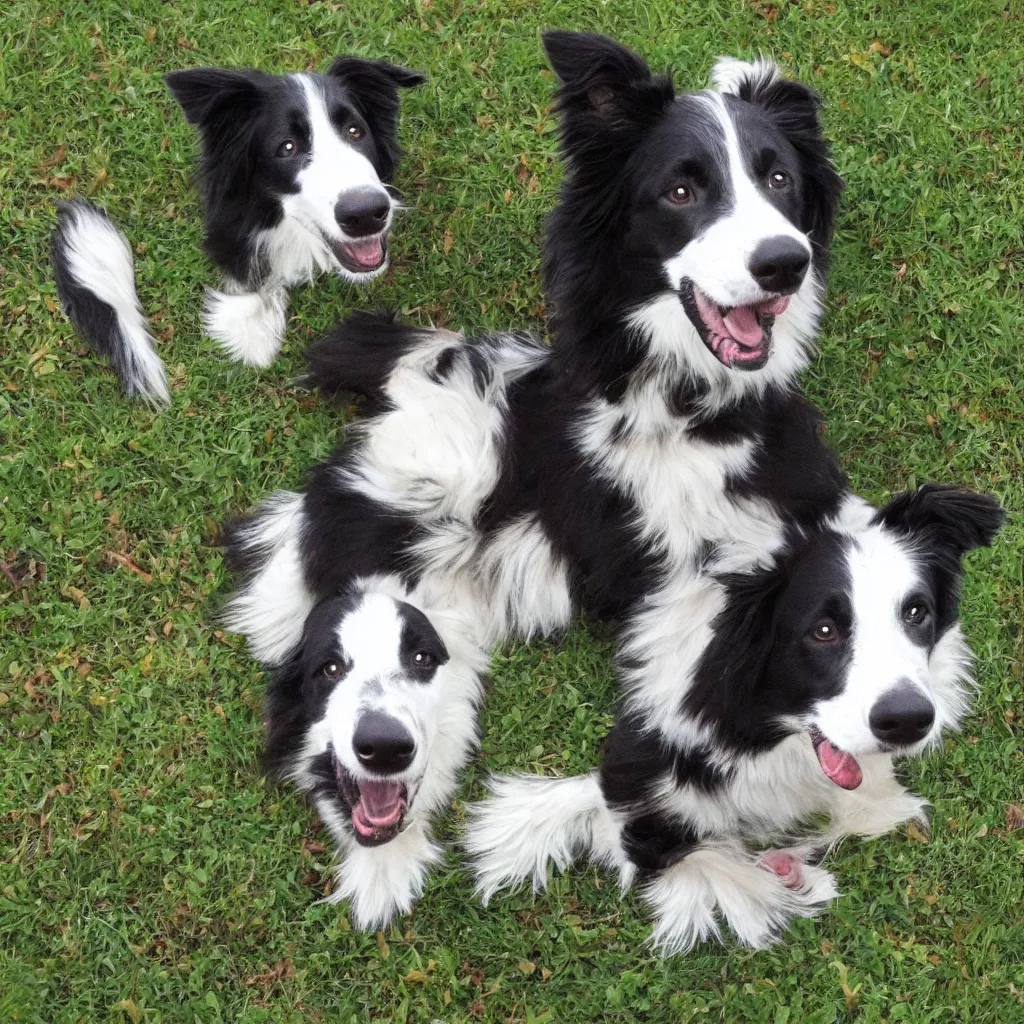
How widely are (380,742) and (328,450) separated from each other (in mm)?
1392

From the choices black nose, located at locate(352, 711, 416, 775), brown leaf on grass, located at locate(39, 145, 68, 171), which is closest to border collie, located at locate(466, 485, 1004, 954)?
black nose, located at locate(352, 711, 416, 775)

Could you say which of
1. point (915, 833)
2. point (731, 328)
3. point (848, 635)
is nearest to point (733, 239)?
point (731, 328)

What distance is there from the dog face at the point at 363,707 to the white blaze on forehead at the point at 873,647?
1256 mm

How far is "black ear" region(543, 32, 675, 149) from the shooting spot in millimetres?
2971

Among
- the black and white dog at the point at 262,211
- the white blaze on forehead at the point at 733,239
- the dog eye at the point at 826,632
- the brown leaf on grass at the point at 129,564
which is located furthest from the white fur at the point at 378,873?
the white blaze on forehead at the point at 733,239

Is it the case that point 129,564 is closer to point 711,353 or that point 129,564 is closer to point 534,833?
point 534,833

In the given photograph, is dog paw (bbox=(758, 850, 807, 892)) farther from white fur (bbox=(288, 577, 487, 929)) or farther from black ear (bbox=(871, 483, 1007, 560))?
black ear (bbox=(871, 483, 1007, 560))

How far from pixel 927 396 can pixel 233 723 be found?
120 inches

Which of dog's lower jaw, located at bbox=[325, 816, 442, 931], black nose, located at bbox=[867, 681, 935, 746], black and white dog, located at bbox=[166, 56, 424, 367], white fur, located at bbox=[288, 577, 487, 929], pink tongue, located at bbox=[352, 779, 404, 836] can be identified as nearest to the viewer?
black nose, located at bbox=[867, 681, 935, 746]

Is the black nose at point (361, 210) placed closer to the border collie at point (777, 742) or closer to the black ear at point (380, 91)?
the black ear at point (380, 91)

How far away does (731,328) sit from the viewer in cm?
305

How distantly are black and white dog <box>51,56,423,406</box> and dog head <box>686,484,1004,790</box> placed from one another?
1.84 meters

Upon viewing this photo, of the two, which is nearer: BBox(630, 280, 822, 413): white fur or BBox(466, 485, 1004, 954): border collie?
BBox(466, 485, 1004, 954): border collie

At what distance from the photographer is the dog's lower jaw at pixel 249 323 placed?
13.6 feet
